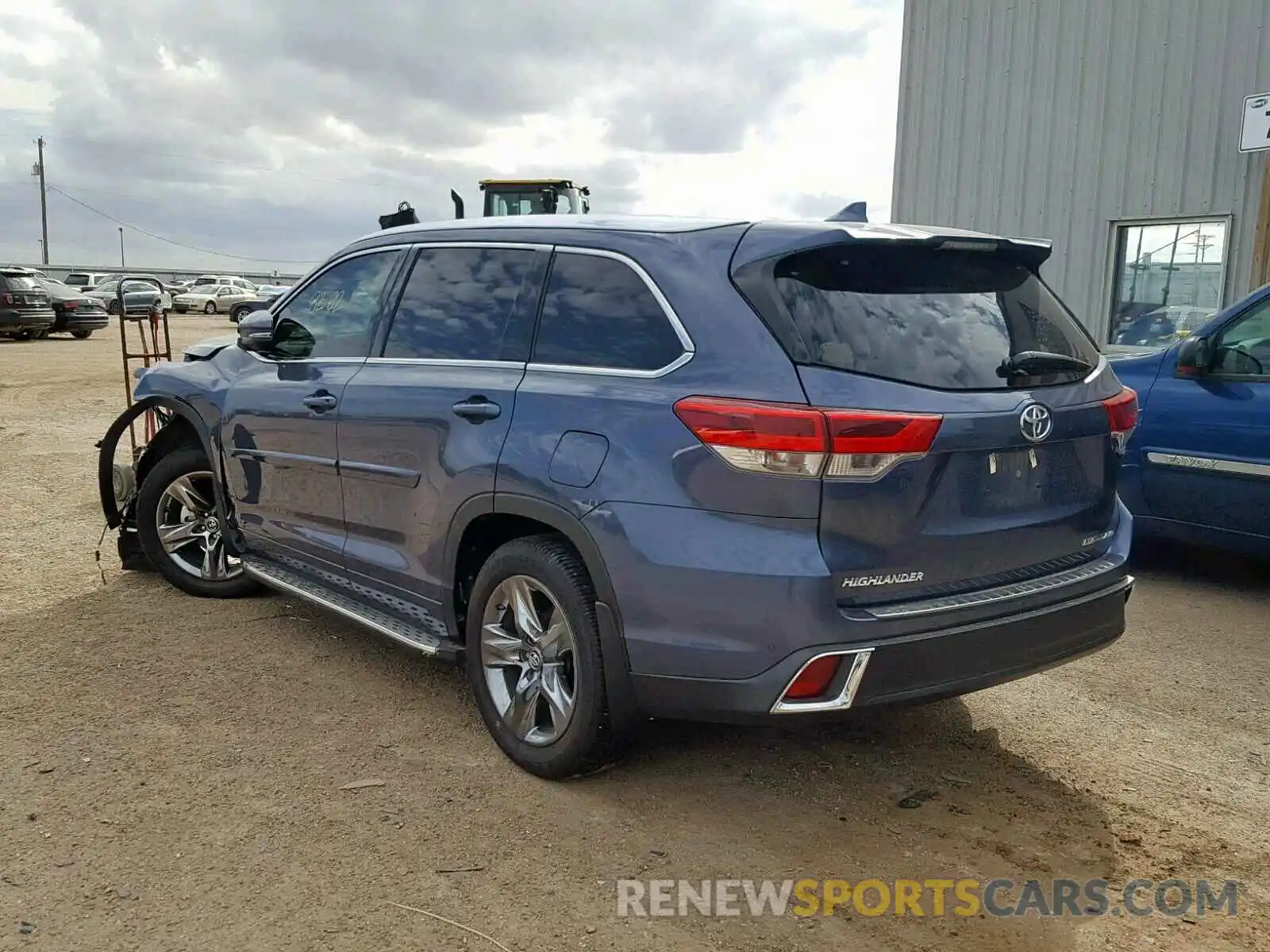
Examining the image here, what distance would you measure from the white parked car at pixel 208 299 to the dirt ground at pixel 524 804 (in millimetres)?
42975

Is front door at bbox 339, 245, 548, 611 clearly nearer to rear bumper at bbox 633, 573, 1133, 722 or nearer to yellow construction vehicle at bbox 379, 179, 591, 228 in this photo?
rear bumper at bbox 633, 573, 1133, 722

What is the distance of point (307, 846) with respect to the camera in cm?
312

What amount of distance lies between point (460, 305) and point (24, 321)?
2520 centimetres

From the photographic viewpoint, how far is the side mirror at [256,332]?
4746 millimetres

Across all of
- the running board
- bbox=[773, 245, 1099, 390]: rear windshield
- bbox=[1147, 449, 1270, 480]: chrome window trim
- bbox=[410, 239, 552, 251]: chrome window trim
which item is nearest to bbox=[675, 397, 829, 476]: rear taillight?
bbox=[773, 245, 1099, 390]: rear windshield

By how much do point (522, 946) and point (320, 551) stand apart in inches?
89.7

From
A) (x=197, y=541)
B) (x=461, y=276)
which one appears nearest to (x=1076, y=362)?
(x=461, y=276)

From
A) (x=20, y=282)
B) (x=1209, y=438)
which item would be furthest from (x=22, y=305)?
(x=1209, y=438)

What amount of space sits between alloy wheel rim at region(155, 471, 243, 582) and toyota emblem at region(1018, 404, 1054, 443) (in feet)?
12.9

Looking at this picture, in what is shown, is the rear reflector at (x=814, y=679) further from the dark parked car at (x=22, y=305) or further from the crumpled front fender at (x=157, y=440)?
the dark parked car at (x=22, y=305)

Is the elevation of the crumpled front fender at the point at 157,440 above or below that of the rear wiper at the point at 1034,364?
below

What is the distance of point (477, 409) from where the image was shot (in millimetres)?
3645

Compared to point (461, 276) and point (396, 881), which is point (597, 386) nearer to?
point (461, 276)

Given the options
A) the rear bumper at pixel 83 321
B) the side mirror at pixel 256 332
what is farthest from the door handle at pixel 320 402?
the rear bumper at pixel 83 321
